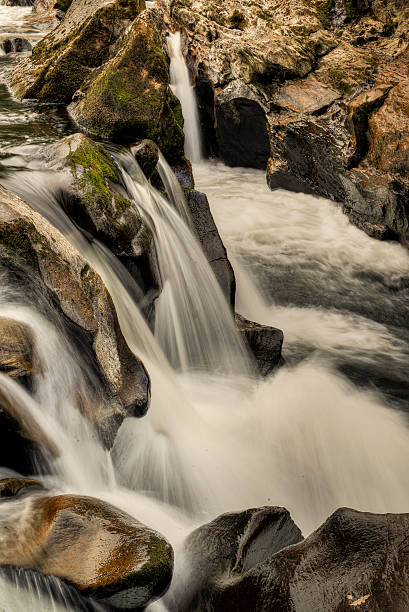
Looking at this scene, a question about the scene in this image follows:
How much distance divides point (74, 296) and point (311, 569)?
7.33ft

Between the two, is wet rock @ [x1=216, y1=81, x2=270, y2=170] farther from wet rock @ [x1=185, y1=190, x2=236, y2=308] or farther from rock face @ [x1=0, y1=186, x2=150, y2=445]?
rock face @ [x1=0, y1=186, x2=150, y2=445]

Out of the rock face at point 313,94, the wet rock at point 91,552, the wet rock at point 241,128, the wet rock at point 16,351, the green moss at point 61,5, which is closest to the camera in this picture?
the wet rock at point 91,552

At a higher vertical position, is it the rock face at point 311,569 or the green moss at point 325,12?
the green moss at point 325,12

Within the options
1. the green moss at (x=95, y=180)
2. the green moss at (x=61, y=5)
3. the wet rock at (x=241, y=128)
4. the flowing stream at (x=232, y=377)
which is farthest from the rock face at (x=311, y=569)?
the green moss at (x=61, y=5)

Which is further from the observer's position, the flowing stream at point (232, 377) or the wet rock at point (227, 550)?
the flowing stream at point (232, 377)

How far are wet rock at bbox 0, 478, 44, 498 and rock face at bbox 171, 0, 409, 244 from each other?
663 centimetres

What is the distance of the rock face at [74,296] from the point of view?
3.32 m

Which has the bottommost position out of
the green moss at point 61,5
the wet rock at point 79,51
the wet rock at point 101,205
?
the wet rock at point 101,205

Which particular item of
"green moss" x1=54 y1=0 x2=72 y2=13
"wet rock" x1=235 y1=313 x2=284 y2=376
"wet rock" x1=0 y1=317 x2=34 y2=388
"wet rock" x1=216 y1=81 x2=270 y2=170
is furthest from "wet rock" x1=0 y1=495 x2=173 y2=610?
"green moss" x1=54 y1=0 x2=72 y2=13

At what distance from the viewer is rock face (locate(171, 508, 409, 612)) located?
2.37 meters

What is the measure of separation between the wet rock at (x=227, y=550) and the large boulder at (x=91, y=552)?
1.08 ft

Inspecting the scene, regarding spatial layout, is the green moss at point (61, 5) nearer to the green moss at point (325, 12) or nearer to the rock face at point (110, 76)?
the rock face at point (110, 76)

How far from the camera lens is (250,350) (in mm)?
5523

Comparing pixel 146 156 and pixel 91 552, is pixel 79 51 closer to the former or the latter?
pixel 146 156
